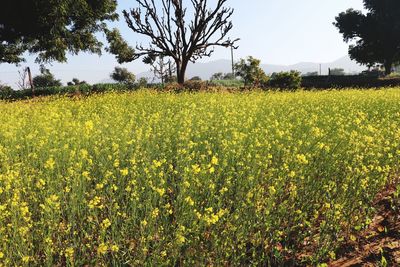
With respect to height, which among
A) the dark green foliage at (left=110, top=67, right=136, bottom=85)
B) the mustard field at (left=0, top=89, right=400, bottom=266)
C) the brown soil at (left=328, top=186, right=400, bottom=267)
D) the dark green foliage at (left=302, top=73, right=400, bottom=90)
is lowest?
the brown soil at (left=328, top=186, right=400, bottom=267)

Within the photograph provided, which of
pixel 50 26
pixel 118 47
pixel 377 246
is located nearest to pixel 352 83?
pixel 118 47

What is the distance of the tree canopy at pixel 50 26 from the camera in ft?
73.9

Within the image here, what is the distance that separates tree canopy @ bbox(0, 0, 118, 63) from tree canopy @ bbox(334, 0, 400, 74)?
27.5 m

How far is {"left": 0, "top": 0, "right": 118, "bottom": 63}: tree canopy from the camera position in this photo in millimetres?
22516

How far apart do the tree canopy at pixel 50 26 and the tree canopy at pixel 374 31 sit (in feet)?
90.4

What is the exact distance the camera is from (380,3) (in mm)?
42062

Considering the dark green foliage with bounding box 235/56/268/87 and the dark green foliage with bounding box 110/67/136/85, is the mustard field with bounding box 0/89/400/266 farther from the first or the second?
the dark green foliage with bounding box 110/67/136/85

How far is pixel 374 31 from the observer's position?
42.4 m

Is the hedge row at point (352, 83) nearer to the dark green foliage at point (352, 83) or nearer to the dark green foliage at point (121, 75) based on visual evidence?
the dark green foliage at point (352, 83)

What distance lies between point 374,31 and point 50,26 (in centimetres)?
3365

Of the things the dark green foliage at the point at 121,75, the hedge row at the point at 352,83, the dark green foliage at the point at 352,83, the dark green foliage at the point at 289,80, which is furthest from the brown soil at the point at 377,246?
the dark green foliage at the point at 121,75

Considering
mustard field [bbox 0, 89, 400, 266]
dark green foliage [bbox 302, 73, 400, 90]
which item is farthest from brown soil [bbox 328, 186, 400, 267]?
dark green foliage [bbox 302, 73, 400, 90]

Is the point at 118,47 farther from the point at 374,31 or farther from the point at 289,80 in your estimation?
the point at 374,31

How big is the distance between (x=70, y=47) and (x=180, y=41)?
8.13 m
